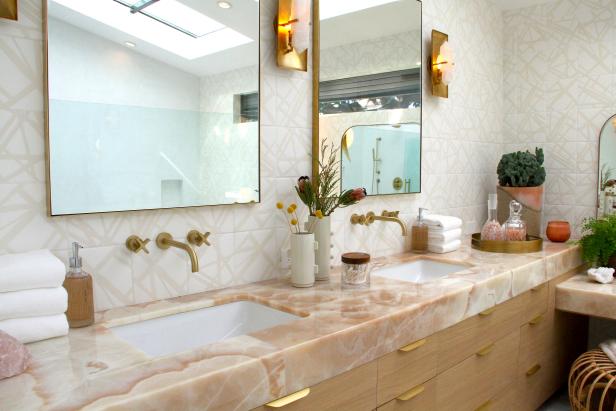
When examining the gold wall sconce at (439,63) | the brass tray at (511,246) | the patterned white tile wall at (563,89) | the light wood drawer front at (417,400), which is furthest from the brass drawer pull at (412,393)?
the patterned white tile wall at (563,89)

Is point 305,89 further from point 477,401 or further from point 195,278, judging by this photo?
point 477,401

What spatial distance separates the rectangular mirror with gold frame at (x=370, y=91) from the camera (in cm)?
213

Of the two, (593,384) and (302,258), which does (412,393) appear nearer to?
(302,258)

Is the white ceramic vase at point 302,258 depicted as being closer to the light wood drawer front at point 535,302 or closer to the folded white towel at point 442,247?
the folded white towel at point 442,247

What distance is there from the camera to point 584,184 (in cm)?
315

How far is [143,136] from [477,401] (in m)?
1.62

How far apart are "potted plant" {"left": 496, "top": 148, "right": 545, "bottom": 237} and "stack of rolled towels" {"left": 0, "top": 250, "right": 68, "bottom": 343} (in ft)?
8.40

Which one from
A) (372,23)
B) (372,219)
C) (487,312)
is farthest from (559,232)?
(372,23)

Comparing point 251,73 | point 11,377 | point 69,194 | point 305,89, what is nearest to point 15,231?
point 69,194

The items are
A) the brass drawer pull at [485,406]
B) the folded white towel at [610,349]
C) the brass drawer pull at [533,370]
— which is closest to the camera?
the brass drawer pull at [485,406]

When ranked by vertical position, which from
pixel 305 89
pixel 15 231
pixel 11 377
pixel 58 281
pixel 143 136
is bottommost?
pixel 11 377

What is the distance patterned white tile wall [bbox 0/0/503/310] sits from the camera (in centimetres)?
134

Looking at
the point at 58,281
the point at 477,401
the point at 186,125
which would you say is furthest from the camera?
the point at 477,401

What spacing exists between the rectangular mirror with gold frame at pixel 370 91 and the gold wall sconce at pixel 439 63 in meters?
0.09
